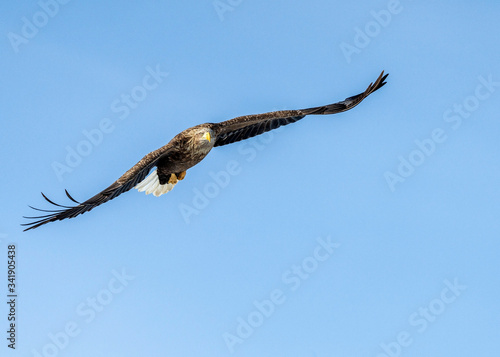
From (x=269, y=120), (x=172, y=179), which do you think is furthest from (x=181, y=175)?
(x=269, y=120)

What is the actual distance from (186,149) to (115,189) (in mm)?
1986

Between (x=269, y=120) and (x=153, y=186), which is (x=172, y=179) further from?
(x=269, y=120)

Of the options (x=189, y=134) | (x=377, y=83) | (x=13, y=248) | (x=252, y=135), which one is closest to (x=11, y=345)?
(x=13, y=248)

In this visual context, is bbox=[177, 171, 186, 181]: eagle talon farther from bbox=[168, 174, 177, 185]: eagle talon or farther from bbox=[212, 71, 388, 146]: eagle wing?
bbox=[212, 71, 388, 146]: eagle wing

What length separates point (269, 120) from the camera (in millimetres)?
16141

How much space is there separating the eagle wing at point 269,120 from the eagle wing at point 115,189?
169cm

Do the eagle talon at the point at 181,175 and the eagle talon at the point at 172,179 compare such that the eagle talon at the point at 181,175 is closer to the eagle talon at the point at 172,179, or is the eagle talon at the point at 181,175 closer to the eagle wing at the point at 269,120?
the eagle talon at the point at 172,179

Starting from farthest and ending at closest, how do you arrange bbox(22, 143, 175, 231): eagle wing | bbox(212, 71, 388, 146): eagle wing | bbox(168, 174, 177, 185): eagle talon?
bbox(168, 174, 177, 185): eagle talon, bbox(212, 71, 388, 146): eagle wing, bbox(22, 143, 175, 231): eagle wing

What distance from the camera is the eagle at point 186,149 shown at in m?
13.1

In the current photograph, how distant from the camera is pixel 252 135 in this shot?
16406 mm

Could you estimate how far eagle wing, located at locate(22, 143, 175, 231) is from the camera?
12469 millimetres

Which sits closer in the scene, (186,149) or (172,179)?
(186,149)

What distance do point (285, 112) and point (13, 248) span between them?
6.58 meters

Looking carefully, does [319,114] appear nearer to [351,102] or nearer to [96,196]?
[351,102]
